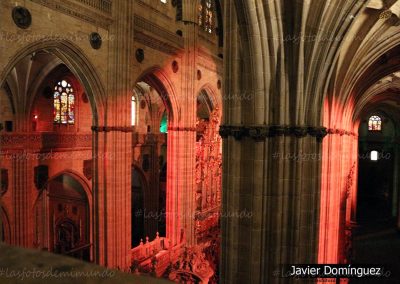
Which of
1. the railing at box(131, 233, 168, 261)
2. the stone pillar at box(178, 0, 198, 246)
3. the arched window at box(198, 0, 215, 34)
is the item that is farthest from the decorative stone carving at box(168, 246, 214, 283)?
the arched window at box(198, 0, 215, 34)

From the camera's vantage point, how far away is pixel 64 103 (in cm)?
1641

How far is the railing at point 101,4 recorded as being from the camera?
10711 millimetres

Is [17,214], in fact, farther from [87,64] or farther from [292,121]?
[292,121]

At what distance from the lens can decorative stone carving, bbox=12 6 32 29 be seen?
852 cm

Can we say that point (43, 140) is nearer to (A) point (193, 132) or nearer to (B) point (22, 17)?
(A) point (193, 132)

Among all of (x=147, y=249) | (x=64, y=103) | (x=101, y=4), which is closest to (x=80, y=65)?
(x=101, y=4)

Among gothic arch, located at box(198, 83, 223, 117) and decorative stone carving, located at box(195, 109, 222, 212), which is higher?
gothic arch, located at box(198, 83, 223, 117)

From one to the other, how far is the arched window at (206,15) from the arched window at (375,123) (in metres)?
19.8

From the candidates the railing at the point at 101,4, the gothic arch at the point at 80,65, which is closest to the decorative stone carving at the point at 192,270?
the gothic arch at the point at 80,65

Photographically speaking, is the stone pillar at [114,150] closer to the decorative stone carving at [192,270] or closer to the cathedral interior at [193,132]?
the cathedral interior at [193,132]

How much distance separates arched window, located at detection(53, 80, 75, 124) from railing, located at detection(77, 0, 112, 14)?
19.5 ft

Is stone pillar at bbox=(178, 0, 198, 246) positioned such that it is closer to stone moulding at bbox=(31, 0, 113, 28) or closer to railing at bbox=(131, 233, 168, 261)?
railing at bbox=(131, 233, 168, 261)

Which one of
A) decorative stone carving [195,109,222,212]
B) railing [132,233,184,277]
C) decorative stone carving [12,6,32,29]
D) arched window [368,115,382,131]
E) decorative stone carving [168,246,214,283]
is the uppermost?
decorative stone carving [12,6,32,29]

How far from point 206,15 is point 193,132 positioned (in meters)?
6.77
